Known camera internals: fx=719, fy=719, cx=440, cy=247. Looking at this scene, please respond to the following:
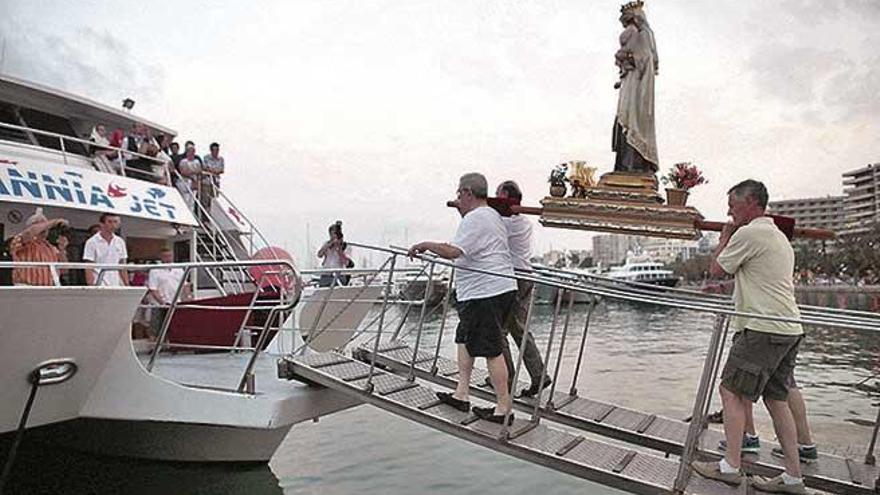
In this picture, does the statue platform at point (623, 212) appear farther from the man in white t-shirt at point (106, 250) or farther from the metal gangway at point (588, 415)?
the man in white t-shirt at point (106, 250)

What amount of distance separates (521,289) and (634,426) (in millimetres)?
1334

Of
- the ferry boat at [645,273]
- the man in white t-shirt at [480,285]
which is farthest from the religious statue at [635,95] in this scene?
the ferry boat at [645,273]

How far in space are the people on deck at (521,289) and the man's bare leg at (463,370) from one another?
1.62 feet

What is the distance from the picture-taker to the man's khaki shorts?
4.00 m

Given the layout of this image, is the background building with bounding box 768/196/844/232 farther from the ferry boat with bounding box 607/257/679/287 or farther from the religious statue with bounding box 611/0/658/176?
the religious statue with bounding box 611/0/658/176

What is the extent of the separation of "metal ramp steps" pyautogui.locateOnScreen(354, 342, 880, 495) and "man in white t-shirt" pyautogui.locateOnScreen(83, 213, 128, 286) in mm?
2561

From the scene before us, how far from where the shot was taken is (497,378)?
4.80 meters

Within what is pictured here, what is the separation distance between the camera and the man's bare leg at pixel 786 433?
3.99m

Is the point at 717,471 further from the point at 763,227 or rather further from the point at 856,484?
the point at 763,227

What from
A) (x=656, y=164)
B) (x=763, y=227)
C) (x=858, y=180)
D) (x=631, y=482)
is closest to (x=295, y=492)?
(x=631, y=482)

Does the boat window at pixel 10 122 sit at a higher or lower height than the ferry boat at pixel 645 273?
higher

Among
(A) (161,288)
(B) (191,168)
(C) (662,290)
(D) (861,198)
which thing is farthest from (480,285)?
(D) (861,198)

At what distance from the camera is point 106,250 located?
22.4ft

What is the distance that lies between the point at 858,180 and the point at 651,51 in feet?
398
